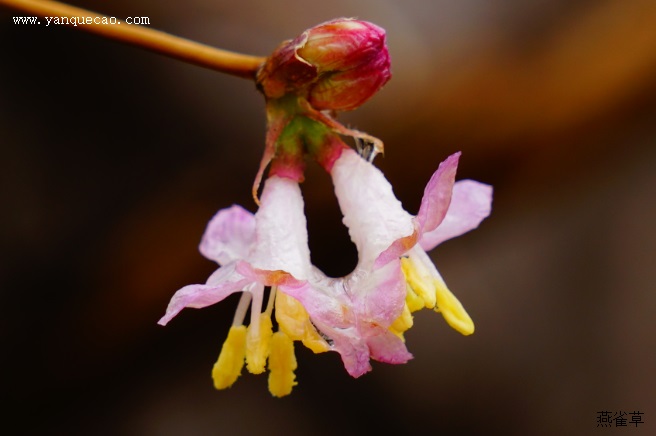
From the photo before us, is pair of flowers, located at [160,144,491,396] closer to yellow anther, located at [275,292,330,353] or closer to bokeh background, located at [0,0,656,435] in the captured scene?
yellow anther, located at [275,292,330,353]

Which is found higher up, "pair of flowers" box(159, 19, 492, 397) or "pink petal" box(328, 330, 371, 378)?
"pair of flowers" box(159, 19, 492, 397)

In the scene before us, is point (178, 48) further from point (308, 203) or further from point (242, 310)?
point (308, 203)

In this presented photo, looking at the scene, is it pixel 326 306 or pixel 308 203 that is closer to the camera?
pixel 326 306

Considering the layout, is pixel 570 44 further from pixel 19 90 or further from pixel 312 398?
pixel 19 90

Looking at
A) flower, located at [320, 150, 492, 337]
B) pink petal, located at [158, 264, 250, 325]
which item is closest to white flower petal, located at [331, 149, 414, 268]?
flower, located at [320, 150, 492, 337]

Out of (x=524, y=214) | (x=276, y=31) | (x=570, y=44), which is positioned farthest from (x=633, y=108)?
(x=276, y=31)

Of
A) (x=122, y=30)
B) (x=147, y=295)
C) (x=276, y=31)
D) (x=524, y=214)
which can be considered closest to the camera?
(x=122, y=30)

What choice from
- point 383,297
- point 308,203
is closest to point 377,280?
point 383,297
